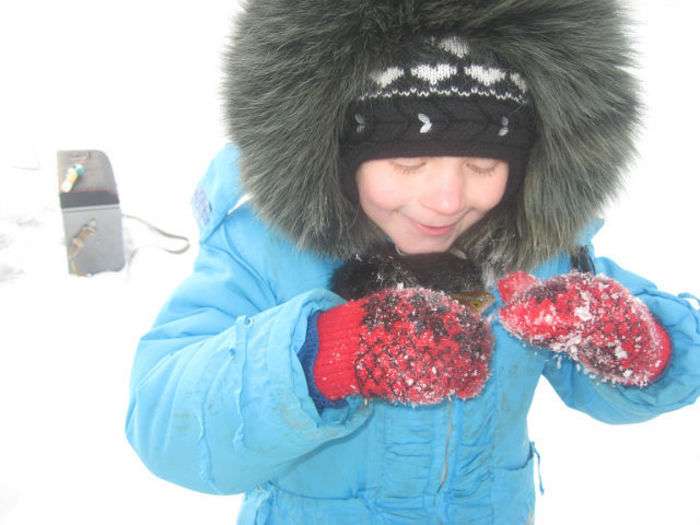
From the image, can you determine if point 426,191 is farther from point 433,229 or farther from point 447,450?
point 447,450

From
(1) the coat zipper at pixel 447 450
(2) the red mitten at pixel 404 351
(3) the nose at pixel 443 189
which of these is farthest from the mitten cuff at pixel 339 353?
(1) the coat zipper at pixel 447 450

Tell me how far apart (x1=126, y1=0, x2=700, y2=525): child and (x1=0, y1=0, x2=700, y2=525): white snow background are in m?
0.15

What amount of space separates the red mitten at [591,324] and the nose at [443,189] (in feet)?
0.55

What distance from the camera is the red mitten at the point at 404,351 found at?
777 mm

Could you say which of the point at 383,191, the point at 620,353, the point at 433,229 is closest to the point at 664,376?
the point at 620,353

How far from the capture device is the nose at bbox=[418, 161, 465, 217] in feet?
Answer: 3.14

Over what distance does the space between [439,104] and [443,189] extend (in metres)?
0.13

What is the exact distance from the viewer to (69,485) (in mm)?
2000

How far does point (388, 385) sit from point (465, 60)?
0.49 m

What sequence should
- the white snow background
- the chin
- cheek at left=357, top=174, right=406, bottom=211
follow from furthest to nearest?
the white snow background, the chin, cheek at left=357, top=174, right=406, bottom=211

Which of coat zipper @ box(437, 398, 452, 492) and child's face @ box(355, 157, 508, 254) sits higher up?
child's face @ box(355, 157, 508, 254)

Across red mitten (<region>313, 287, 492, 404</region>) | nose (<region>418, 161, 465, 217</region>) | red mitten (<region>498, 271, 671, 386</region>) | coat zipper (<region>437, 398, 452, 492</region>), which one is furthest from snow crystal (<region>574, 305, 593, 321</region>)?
coat zipper (<region>437, 398, 452, 492</region>)

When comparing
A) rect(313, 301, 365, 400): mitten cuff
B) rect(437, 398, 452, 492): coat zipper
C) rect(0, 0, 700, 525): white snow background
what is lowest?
rect(0, 0, 700, 525): white snow background

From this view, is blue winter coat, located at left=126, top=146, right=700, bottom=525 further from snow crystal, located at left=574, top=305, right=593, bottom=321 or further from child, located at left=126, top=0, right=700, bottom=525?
snow crystal, located at left=574, top=305, right=593, bottom=321
